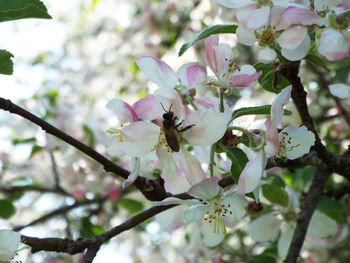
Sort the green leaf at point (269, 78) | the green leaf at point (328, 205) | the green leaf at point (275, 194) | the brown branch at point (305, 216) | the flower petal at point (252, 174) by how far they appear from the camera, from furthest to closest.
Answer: the green leaf at point (328, 205)
the green leaf at point (275, 194)
the brown branch at point (305, 216)
the green leaf at point (269, 78)
the flower petal at point (252, 174)

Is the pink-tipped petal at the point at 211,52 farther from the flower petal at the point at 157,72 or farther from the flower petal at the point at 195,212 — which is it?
the flower petal at the point at 195,212

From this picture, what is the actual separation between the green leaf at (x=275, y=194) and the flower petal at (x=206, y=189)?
1.44 ft

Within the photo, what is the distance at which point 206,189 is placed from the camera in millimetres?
741

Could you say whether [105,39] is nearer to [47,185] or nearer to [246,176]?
[47,185]

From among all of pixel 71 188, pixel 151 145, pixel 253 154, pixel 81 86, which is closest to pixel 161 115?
pixel 151 145

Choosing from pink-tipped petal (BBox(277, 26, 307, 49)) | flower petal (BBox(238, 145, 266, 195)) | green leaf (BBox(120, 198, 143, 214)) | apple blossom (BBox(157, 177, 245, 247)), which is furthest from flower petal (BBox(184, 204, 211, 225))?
green leaf (BBox(120, 198, 143, 214))

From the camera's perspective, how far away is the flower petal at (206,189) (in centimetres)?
73

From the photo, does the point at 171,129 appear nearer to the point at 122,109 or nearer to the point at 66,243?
the point at 122,109

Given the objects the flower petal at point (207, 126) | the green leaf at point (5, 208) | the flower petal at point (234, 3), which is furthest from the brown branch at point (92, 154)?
the green leaf at point (5, 208)

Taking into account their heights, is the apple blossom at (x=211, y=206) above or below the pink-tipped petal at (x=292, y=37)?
below

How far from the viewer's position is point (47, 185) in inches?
84.8

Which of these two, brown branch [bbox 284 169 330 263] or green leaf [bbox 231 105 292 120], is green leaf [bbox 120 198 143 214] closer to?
brown branch [bbox 284 169 330 263]

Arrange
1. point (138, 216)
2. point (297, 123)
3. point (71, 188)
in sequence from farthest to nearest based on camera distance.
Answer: point (71, 188), point (297, 123), point (138, 216)

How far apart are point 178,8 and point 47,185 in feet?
6.13
